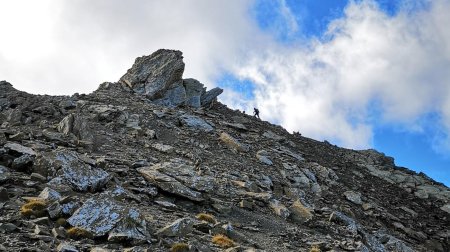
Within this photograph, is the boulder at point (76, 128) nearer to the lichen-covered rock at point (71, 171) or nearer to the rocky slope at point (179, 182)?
the rocky slope at point (179, 182)

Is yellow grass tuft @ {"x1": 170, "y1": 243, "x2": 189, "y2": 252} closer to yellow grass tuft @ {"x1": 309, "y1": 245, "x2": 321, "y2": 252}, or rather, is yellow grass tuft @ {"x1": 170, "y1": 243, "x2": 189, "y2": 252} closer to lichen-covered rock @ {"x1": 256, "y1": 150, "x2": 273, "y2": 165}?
yellow grass tuft @ {"x1": 309, "y1": 245, "x2": 321, "y2": 252}

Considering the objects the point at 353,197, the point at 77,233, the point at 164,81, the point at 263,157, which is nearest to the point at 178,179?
the point at 77,233

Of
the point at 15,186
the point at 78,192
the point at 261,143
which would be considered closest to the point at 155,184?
the point at 78,192

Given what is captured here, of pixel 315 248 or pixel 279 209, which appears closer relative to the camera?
pixel 315 248

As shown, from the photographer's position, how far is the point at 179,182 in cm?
2509

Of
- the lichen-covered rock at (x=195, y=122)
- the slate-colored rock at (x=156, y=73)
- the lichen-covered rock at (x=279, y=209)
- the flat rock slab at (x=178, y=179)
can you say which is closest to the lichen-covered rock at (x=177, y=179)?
the flat rock slab at (x=178, y=179)

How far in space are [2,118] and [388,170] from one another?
4389 cm

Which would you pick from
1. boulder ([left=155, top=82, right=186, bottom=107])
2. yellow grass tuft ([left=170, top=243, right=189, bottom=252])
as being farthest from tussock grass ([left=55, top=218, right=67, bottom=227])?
boulder ([left=155, top=82, right=186, bottom=107])

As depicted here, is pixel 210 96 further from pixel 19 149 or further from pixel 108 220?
pixel 108 220

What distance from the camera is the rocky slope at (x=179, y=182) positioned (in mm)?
15969

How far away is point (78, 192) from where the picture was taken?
19516 millimetres

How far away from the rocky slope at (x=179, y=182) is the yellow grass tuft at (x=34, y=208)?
4 cm

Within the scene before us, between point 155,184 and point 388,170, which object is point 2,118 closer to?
point 155,184

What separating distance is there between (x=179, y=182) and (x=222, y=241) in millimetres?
8005
